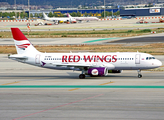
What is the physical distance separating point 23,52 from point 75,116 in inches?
948

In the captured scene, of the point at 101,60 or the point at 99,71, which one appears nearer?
the point at 99,71

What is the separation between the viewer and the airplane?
41812mm

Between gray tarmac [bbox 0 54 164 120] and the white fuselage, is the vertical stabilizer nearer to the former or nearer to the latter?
the white fuselage

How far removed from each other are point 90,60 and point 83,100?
14983mm

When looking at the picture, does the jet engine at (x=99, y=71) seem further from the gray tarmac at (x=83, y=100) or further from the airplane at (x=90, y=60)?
the gray tarmac at (x=83, y=100)

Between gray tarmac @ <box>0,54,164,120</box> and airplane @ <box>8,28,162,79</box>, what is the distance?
164 cm

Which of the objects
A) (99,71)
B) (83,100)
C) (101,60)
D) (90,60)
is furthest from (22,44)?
(83,100)

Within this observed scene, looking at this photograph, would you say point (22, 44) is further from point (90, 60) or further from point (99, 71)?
point (99, 71)

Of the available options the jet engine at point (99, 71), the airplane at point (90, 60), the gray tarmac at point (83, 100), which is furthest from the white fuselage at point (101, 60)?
the gray tarmac at point (83, 100)

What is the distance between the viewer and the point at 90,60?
43219mm

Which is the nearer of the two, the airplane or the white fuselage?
the airplane

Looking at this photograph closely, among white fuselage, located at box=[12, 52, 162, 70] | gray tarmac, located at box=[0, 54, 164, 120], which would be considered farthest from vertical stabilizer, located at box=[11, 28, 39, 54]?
gray tarmac, located at box=[0, 54, 164, 120]

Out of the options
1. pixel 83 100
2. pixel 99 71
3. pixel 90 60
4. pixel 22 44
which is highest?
pixel 22 44

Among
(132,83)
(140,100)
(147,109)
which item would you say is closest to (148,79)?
(132,83)
